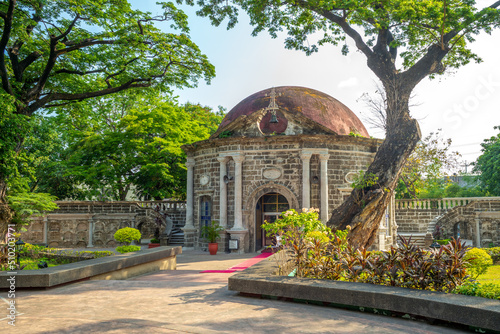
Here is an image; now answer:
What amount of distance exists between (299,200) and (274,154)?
2.42 m

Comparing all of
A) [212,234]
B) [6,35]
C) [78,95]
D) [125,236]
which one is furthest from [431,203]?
[6,35]

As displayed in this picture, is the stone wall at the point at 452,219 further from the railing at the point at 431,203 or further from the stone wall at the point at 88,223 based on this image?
the stone wall at the point at 88,223

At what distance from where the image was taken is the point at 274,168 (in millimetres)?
18562

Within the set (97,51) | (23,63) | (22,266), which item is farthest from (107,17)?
(22,266)

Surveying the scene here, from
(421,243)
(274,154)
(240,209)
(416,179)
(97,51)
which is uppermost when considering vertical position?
(97,51)

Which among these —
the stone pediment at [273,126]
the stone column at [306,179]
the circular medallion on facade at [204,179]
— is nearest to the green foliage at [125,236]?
the circular medallion on facade at [204,179]

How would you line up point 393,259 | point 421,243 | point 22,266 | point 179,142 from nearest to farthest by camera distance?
point 393,259 < point 22,266 < point 421,243 < point 179,142

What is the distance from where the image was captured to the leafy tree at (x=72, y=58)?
1108cm

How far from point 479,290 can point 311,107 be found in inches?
611

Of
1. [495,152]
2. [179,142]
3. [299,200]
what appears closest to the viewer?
[299,200]

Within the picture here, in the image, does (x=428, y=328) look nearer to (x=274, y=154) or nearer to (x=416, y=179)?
(x=416, y=179)

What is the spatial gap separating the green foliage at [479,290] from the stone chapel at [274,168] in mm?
11765

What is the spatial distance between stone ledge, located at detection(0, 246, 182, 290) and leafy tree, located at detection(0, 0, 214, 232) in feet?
12.5

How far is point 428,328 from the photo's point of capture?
5.38m
